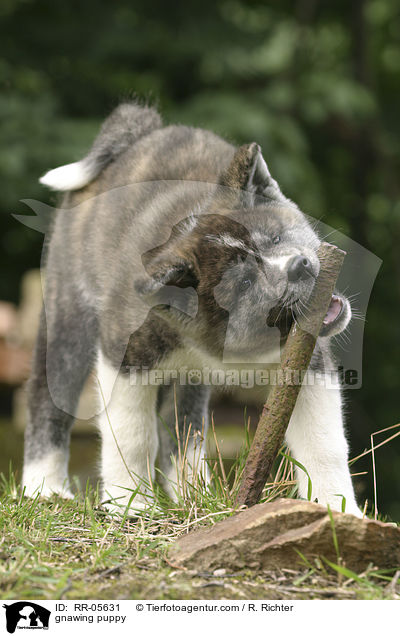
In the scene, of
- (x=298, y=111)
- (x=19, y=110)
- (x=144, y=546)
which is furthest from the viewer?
(x=298, y=111)

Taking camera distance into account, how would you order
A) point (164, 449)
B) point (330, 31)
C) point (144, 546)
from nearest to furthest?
1. point (144, 546)
2. point (164, 449)
3. point (330, 31)

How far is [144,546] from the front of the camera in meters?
3.26

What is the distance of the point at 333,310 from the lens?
3.83 m

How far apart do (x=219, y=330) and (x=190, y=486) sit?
2.77 feet

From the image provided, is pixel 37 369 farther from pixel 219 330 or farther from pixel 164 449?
pixel 219 330

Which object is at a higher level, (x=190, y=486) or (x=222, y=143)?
→ (x=222, y=143)

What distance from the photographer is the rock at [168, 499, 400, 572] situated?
2930 mm

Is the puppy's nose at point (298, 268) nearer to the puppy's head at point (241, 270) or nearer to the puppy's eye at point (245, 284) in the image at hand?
the puppy's head at point (241, 270)

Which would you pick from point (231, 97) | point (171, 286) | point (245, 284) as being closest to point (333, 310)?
point (245, 284)

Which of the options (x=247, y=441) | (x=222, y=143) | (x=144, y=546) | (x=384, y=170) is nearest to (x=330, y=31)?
(x=384, y=170)
